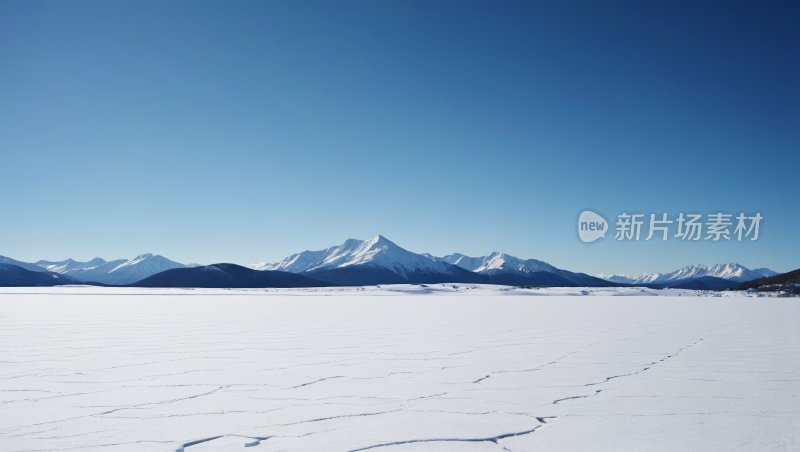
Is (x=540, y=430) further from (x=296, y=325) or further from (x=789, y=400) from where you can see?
(x=296, y=325)

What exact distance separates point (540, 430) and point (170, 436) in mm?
2429

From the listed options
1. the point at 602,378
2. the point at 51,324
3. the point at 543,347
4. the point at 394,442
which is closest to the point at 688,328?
the point at 543,347

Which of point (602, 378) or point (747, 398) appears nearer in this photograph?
point (747, 398)

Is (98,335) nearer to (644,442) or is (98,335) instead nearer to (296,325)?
(296,325)

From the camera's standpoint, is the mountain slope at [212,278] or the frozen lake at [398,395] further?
the mountain slope at [212,278]

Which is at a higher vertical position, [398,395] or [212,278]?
[398,395]

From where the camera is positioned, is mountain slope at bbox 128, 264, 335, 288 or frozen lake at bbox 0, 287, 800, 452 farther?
mountain slope at bbox 128, 264, 335, 288

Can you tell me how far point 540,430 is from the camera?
3041 millimetres

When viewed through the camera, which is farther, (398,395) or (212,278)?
(212,278)

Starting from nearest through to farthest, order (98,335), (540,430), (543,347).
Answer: (540,430)
(543,347)
(98,335)

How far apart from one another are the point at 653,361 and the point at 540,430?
369 cm

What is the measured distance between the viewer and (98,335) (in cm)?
879

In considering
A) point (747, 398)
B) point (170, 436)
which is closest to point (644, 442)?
point (747, 398)

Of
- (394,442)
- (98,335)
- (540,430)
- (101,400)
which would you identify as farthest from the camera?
(98,335)
